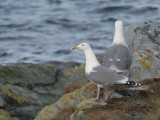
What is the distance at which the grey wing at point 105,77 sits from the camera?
7.92m

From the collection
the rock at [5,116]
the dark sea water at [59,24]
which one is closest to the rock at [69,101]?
the rock at [5,116]

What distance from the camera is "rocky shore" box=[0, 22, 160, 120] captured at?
7738mm

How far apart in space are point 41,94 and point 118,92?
612 cm

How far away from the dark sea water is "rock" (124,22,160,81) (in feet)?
29.7

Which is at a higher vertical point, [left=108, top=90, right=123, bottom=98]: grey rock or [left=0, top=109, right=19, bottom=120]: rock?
[left=108, top=90, right=123, bottom=98]: grey rock

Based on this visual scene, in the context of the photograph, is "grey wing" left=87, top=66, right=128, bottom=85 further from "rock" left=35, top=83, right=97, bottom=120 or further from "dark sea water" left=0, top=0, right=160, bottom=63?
Answer: "dark sea water" left=0, top=0, right=160, bottom=63

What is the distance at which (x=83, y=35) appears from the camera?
2650cm

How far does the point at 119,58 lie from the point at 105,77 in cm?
176

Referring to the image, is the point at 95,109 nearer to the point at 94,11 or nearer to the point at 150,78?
the point at 150,78

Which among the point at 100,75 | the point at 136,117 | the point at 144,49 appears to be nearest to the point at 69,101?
the point at 100,75

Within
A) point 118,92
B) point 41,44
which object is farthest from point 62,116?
point 41,44

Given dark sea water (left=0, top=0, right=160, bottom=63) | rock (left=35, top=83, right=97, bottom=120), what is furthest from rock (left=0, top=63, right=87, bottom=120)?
dark sea water (left=0, top=0, right=160, bottom=63)

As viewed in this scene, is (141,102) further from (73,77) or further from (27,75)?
(73,77)

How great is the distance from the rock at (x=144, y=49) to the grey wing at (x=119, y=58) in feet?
2.64
